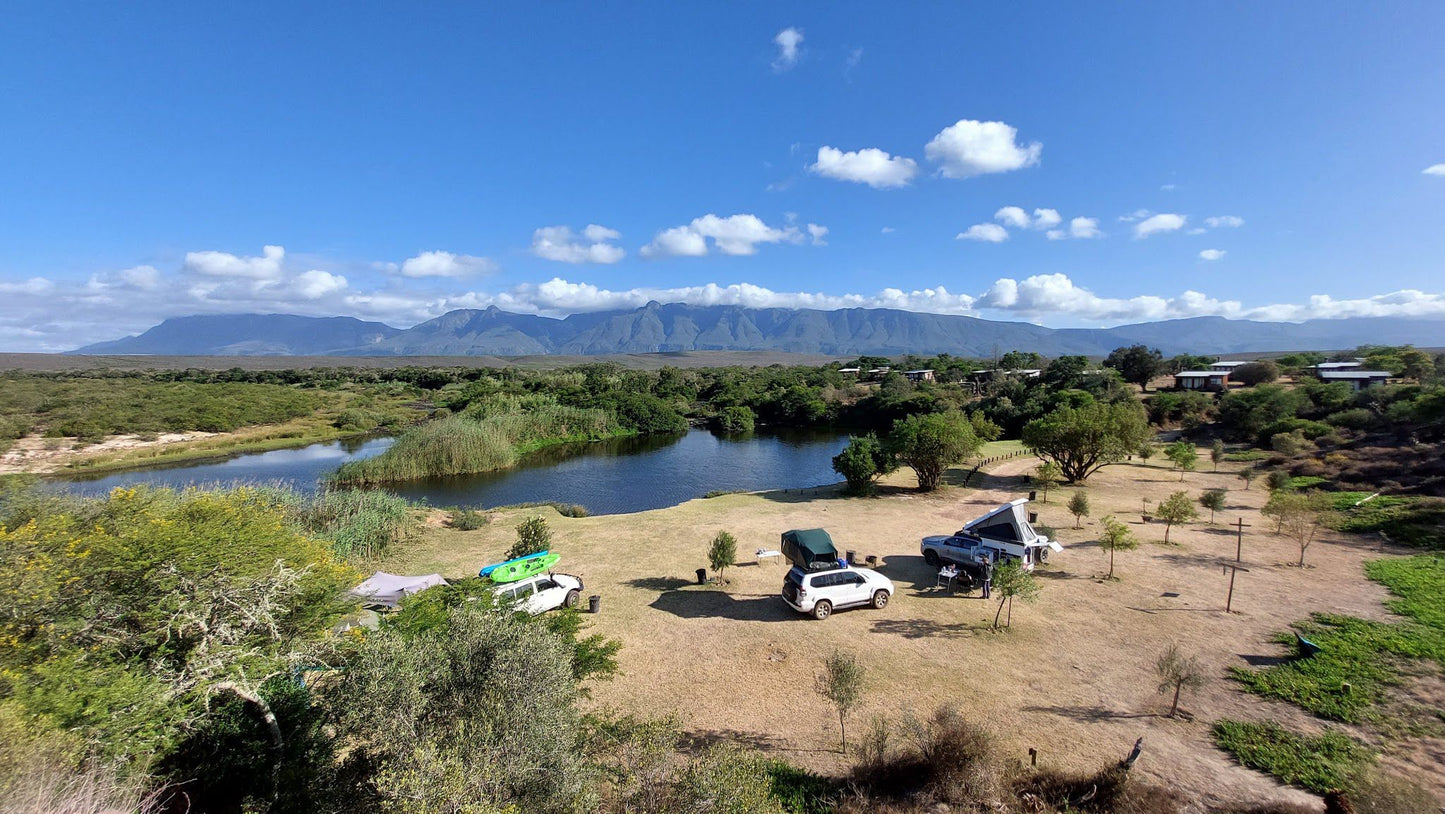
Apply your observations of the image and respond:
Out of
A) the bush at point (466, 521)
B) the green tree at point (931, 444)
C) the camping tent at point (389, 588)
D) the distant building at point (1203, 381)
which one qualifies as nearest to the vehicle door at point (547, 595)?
the camping tent at point (389, 588)

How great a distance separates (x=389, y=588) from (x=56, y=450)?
5242cm

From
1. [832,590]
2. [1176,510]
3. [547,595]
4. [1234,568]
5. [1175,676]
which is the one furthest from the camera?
[1176,510]

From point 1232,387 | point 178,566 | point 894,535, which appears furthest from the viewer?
point 1232,387

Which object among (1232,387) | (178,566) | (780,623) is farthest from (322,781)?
(1232,387)

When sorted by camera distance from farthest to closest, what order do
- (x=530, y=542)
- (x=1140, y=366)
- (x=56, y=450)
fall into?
(x=1140, y=366)
(x=56, y=450)
(x=530, y=542)

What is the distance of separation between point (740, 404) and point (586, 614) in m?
58.8

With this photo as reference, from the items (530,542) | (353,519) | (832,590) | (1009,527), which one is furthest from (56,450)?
(1009,527)

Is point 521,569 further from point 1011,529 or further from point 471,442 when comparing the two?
point 471,442

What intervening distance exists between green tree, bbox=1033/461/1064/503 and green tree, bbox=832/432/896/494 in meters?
8.83

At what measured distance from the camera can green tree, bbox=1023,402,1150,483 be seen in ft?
90.8

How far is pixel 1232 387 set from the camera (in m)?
62.5

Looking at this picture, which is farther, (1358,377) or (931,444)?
(1358,377)

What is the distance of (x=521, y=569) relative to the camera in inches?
601

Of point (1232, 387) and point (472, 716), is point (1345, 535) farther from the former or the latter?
point (1232, 387)
